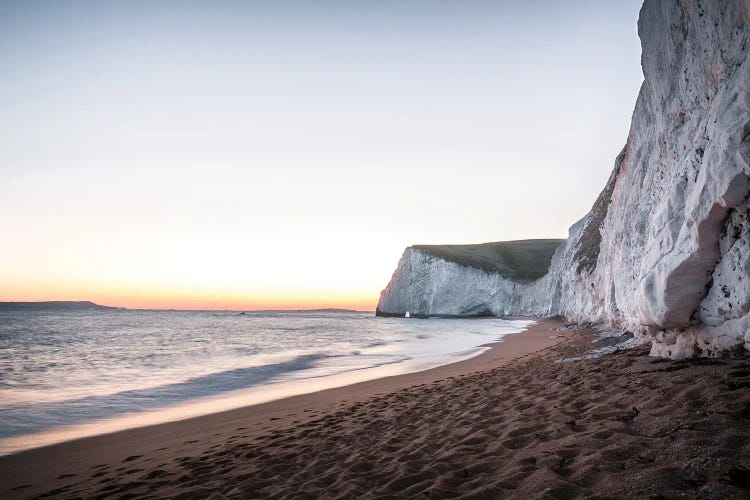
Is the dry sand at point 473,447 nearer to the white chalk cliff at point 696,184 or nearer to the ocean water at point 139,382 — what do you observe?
the white chalk cliff at point 696,184

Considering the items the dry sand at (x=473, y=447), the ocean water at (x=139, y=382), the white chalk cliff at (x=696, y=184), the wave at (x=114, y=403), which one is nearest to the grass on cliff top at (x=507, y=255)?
the ocean water at (x=139, y=382)

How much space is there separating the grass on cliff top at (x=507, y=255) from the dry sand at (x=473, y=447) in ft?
259

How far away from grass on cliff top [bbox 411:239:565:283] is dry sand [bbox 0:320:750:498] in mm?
79067

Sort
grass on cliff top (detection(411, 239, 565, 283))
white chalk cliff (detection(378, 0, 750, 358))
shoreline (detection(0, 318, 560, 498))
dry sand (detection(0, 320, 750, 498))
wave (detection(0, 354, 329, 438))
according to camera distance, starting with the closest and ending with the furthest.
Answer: dry sand (detection(0, 320, 750, 498))
white chalk cliff (detection(378, 0, 750, 358))
shoreline (detection(0, 318, 560, 498))
wave (detection(0, 354, 329, 438))
grass on cliff top (detection(411, 239, 565, 283))

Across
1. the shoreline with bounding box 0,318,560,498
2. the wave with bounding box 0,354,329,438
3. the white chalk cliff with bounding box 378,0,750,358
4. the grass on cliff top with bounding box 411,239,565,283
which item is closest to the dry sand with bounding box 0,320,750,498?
the shoreline with bounding box 0,318,560,498

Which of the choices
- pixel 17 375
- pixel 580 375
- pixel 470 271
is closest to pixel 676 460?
pixel 580 375

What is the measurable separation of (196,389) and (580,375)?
34.0 feet

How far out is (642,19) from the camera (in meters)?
9.26

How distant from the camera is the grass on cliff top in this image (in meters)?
85.2

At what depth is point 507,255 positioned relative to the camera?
359ft

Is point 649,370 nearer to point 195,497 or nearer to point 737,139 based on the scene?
point 737,139

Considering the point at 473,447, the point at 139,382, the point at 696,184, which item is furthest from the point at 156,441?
the point at 696,184

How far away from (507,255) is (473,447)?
111 m

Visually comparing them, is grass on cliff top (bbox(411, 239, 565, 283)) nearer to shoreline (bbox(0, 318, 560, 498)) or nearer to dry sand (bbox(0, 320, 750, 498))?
shoreline (bbox(0, 318, 560, 498))
